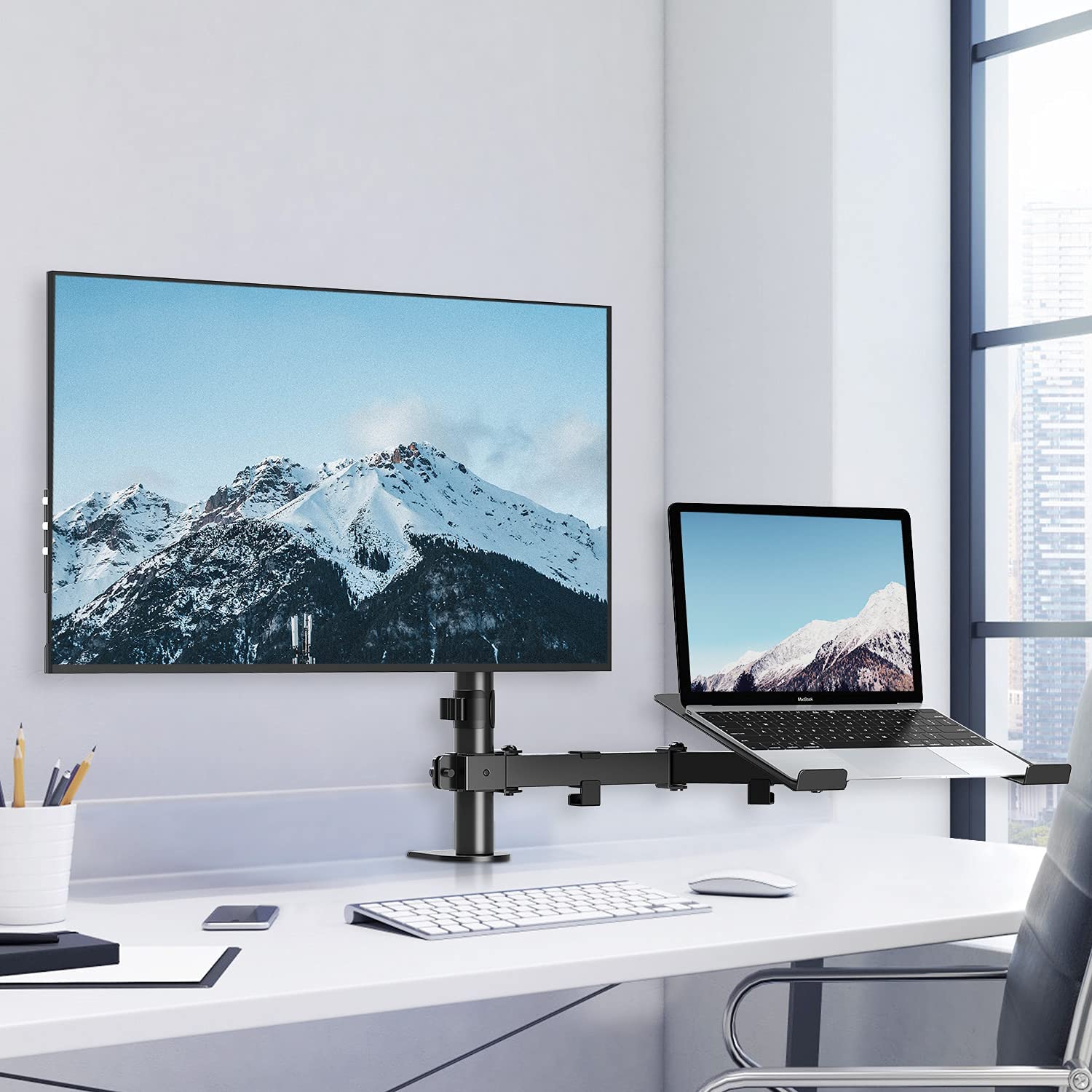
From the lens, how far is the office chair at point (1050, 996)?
3.47ft

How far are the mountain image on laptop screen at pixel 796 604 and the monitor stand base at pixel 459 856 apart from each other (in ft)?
1.12

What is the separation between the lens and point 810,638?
1.82m

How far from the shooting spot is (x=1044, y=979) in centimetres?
115

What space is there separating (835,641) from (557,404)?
0.64 m

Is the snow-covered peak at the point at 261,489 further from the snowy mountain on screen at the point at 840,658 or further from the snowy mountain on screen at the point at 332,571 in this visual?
the snowy mountain on screen at the point at 840,658

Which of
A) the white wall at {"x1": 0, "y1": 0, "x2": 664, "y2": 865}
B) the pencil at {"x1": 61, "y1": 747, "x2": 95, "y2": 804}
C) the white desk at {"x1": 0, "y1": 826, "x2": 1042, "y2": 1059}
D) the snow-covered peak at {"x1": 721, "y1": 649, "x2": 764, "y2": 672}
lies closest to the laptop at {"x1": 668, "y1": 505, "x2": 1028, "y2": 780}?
the snow-covered peak at {"x1": 721, "y1": 649, "x2": 764, "y2": 672}

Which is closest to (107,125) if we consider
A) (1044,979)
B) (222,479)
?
(222,479)

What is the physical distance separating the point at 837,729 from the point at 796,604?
7.3 inches

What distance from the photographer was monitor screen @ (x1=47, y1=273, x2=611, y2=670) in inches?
75.3

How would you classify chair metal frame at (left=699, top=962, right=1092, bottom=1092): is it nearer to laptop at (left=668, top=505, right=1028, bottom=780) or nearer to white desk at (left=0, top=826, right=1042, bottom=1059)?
white desk at (left=0, top=826, right=1042, bottom=1059)

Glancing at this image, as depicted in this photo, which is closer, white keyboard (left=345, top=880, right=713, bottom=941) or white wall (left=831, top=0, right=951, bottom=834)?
white keyboard (left=345, top=880, right=713, bottom=941)

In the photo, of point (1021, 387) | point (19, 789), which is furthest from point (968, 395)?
point (19, 789)

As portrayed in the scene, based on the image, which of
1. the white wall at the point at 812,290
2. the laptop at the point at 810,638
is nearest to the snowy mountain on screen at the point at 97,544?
the laptop at the point at 810,638

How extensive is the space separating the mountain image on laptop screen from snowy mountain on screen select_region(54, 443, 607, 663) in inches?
15.3
